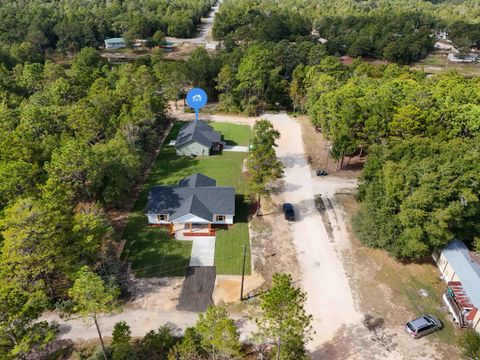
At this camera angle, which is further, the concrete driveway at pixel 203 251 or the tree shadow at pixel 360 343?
the concrete driveway at pixel 203 251

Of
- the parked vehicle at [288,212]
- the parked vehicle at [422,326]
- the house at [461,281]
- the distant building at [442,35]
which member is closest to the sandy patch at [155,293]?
the parked vehicle at [288,212]

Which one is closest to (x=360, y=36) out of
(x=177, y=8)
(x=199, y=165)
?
(x=177, y=8)

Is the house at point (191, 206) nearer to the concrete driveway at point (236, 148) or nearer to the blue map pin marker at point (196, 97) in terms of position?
the concrete driveway at point (236, 148)

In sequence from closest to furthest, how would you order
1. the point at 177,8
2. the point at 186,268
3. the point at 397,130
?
the point at 186,268
the point at 397,130
the point at 177,8

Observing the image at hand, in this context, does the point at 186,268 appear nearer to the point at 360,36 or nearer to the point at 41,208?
the point at 41,208

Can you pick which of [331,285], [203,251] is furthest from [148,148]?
[331,285]

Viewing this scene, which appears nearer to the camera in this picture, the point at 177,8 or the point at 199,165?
the point at 199,165
